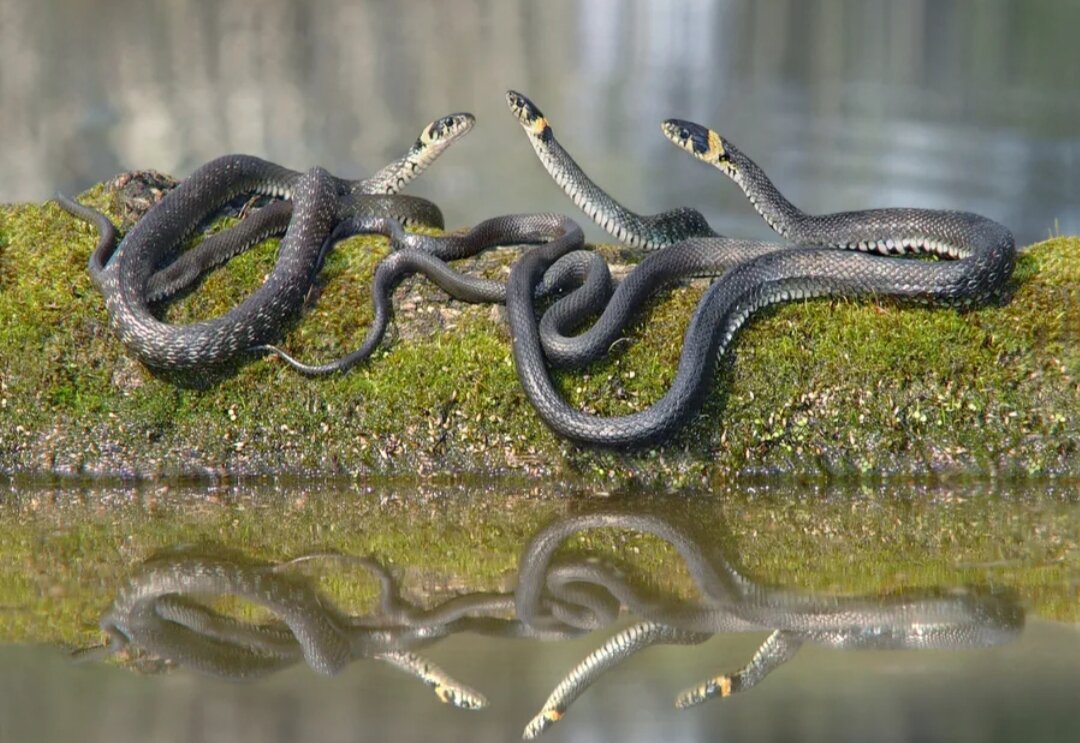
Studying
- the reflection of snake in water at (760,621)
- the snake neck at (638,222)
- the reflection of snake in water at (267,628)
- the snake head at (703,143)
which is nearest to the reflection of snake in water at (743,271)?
the snake neck at (638,222)

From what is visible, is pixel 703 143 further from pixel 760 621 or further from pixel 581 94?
pixel 581 94

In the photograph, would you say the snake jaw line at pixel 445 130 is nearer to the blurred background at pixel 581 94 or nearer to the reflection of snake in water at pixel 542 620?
the reflection of snake in water at pixel 542 620

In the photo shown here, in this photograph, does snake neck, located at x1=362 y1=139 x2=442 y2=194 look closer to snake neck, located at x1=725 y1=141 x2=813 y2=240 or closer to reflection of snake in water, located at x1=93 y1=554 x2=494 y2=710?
snake neck, located at x1=725 y1=141 x2=813 y2=240

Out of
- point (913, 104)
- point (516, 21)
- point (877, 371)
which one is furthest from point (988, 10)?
point (877, 371)

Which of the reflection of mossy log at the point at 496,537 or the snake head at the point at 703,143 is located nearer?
the reflection of mossy log at the point at 496,537

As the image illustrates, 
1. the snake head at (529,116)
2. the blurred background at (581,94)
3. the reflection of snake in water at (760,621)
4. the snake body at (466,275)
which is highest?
the blurred background at (581,94)

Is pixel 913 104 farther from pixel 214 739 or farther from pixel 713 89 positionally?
pixel 214 739

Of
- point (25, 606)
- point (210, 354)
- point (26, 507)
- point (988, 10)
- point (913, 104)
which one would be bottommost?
point (25, 606)

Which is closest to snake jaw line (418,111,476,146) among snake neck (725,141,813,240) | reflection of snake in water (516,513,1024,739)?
snake neck (725,141,813,240)

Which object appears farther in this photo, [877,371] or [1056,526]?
[877,371]
